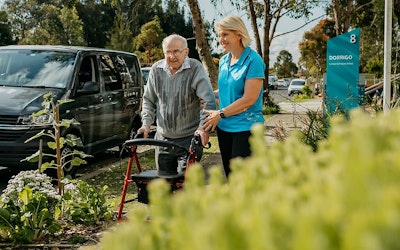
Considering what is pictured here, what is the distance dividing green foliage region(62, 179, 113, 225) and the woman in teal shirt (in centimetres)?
158

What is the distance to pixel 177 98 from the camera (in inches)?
201

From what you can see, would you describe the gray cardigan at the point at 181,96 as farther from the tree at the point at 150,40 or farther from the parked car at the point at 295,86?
the parked car at the point at 295,86

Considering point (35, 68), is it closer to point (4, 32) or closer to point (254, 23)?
point (254, 23)

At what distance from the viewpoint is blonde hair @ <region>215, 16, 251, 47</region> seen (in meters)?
4.62

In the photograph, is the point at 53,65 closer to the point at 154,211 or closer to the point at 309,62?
the point at 154,211

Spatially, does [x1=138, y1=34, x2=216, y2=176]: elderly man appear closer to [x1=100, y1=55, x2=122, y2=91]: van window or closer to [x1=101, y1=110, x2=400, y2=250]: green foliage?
[x1=101, y1=110, x2=400, y2=250]: green foliage

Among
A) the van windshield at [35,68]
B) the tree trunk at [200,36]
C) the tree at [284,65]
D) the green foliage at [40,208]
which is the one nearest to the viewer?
the green foliage at [40,208]

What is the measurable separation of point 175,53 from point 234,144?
36.7 inches

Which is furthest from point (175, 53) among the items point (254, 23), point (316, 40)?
point (316, 40)

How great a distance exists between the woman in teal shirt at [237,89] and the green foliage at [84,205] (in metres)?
1.58

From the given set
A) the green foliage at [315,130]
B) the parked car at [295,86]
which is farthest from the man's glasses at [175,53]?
the parked car at [295,86]

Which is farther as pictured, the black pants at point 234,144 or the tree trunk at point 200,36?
the tree trunk at point 200,36

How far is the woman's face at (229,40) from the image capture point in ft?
15.3

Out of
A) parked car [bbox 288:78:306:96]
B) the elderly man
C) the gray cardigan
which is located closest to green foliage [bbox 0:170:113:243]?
the elderly man
